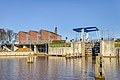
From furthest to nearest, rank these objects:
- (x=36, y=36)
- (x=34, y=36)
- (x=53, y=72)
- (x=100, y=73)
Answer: (x=34, y=36), (x=36, y=36), (x=53, y=72), (x=100, y=73)

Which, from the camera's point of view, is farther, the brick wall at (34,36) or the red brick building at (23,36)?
the red brick building at (23,36)

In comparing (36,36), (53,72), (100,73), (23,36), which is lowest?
(53,72)

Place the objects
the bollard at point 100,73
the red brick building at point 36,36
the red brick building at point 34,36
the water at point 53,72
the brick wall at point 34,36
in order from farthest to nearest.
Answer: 1. the brick wall at point 34,36
2. the red brick building at point 34,36
3. the red brick building at point 36,36
4. the water at point 53,72
5. the bollard at point 100,73

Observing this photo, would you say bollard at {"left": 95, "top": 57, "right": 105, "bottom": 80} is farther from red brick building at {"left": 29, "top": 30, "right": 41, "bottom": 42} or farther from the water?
red brick building at {"left": 29, "top": 30, "right": 41, "bottom": 42}

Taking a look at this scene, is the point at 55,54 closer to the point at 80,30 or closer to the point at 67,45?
the point at 67,45

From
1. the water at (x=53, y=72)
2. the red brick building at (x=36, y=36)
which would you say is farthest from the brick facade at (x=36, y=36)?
the water at (x=53, y=72)

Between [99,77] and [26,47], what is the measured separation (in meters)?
98.6

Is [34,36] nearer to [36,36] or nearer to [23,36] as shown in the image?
[36,36]

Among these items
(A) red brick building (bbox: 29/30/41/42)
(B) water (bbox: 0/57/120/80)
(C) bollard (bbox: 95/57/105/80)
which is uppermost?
(A) red brick building (bbox: 29/30/41/42)

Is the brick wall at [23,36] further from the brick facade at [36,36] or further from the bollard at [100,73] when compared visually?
the bollard at [100,73]

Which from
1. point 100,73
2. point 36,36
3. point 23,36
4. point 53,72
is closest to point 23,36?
point 23,36

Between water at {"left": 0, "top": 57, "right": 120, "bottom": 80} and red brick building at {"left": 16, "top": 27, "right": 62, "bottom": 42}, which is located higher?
red brick building at {"left": 16, "top": 27, "right": 62, "bottom": 42}

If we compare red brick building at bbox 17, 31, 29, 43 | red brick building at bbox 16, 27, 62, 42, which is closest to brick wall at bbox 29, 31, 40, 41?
red brick building at bbox 16, 27, 62, 42

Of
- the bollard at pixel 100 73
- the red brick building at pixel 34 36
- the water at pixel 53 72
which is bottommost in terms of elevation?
the water at pixel 53 72
